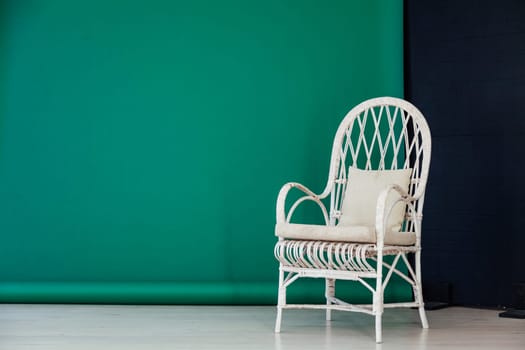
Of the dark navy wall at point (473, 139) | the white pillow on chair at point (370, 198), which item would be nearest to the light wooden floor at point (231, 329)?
the dark navy wall at point (473, 139)

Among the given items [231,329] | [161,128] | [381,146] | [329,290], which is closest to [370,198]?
[381,146]

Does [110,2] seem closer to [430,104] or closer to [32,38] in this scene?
[32,38]

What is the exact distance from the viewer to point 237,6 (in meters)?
4.88

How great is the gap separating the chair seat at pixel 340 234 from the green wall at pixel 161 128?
123 cm

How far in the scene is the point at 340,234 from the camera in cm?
341

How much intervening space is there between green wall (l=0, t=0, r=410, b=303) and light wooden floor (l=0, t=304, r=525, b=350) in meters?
0.41

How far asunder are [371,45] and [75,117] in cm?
189

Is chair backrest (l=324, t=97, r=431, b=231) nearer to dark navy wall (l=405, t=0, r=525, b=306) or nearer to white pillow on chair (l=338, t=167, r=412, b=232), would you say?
white pillow on chair (l=338, t=167, r=412, b=232)

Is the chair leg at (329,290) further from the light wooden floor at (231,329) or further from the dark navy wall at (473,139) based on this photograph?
the dark navy wall at (473,139)

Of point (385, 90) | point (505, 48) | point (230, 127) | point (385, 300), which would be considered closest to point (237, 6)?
point (230, 127)

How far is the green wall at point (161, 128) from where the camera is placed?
15.6ft

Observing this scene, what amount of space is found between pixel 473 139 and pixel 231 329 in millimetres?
1904

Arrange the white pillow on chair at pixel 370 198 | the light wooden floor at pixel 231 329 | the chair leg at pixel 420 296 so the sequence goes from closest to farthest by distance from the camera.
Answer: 1. the light wooden floor at pixel 231 329
2. the chair leg at pixel 420 296
3. the white pillow on chair at pixel 370 198

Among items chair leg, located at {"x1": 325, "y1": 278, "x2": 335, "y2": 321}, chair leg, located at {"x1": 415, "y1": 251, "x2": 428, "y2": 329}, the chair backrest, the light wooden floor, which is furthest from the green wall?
chair leg, located at {"x1": 415, "y1": 251, "x2": 428, "y2": 329}
